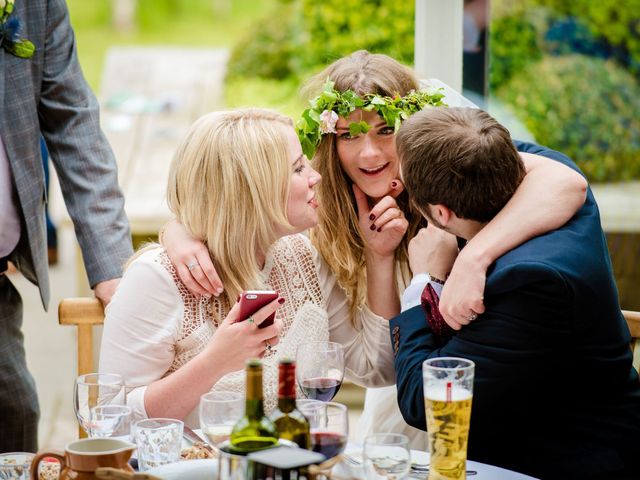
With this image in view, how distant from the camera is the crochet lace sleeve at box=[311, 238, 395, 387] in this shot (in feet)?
7.81

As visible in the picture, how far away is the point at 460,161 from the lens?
73.1 inches

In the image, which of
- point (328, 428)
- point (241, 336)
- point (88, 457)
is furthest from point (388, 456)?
point (241, 336)

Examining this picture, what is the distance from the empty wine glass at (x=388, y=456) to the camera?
1.52m

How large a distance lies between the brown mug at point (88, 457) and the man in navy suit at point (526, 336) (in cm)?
67

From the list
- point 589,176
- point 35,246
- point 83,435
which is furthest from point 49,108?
point 589,176

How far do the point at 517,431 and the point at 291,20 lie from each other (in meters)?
4.39

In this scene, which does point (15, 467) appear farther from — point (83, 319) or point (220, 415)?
point (83, 319)

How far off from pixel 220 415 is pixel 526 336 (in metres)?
0.62

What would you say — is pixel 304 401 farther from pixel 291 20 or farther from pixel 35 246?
pixel 291 20

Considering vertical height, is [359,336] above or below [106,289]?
below

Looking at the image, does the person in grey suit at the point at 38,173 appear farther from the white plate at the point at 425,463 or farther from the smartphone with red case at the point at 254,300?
the white plate at the point at 425,463

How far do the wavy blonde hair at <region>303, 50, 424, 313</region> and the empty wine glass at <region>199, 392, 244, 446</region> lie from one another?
862 mm

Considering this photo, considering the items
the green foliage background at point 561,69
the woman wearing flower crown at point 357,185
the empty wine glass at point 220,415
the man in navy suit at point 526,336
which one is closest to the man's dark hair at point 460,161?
the man in navy suit at point 526,336

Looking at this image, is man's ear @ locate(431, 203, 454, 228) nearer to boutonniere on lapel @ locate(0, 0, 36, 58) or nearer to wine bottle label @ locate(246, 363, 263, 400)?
wine bottle label @ locate(246, 363, 263, 400)
